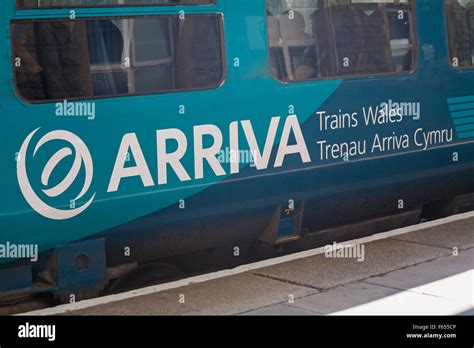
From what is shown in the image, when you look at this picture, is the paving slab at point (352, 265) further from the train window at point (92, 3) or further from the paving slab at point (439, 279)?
the train window at point (92, 3)

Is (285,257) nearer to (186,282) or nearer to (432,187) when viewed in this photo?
(186,282)

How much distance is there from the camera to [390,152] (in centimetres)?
788

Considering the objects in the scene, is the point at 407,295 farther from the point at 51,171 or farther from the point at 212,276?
the point at 51,171

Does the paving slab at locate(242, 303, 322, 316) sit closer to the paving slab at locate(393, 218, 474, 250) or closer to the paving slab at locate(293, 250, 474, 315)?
the paving slab at locate(293, 250, 474, 315)

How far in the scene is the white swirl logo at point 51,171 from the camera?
5805 mm

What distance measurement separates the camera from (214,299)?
630 centimetres

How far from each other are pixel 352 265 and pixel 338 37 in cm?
182

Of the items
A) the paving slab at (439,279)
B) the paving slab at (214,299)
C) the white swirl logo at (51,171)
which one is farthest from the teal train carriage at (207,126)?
the paving slab at (439,279)

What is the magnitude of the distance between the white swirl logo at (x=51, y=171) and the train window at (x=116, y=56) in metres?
→ 0.27

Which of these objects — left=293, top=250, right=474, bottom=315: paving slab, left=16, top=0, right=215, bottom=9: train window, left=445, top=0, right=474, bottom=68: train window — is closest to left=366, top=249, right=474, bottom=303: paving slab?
left=293, top=250, right=474, bottom=315: paving slab

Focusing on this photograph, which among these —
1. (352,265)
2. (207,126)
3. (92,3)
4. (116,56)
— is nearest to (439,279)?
(352,265)

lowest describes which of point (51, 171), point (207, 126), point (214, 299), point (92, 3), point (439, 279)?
point (439, 279)

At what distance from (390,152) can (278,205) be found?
4.27 feet
